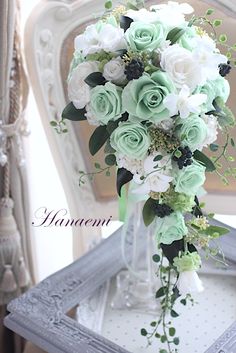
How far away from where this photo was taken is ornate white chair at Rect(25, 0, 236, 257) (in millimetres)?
1269

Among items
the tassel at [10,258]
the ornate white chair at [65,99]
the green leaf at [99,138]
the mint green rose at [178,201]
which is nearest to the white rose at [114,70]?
the green leaf at [99,138]

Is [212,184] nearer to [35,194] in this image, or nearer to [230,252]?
[230,252]

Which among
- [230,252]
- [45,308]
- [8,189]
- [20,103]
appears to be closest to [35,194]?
[8,189]

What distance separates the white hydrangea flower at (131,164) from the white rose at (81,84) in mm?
105

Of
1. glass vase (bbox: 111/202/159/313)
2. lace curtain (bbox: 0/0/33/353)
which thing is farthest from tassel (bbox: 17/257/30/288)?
glass vase (bbox: 111/202/159/313)

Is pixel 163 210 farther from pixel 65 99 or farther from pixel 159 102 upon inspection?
pixel 65 99

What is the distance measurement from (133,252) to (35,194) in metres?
0.39

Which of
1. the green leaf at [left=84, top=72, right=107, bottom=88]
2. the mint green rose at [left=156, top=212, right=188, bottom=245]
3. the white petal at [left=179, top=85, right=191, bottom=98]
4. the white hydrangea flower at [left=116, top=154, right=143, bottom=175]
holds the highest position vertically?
the green leaf at [left=84, top=72, right=107, bottom=88]

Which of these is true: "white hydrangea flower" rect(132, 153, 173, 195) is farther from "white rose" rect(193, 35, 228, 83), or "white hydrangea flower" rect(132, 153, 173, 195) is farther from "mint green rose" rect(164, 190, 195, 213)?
"white rose" rect(193, 35, 228, 83)

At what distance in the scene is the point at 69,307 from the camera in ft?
3.75

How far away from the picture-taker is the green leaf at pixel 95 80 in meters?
0.87

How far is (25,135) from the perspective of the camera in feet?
4.51

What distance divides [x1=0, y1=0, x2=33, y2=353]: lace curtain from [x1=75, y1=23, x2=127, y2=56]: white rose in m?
0.37

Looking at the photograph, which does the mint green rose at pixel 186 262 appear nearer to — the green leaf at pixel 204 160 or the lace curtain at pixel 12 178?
the green leaf at pixel 204 160
